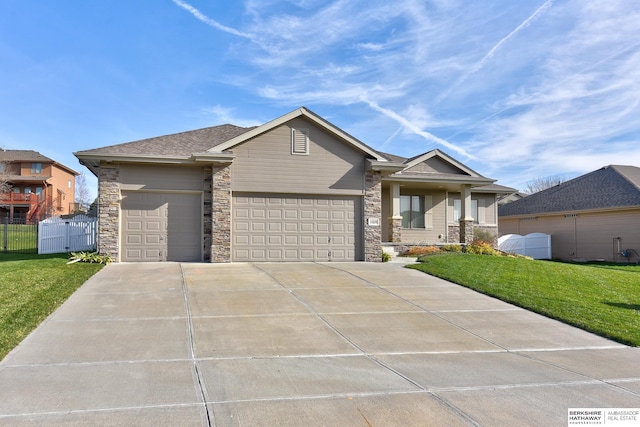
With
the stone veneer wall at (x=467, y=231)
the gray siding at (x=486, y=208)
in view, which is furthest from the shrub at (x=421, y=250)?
the gray siding at (x=486, y=208)

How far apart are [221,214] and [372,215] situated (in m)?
5.41

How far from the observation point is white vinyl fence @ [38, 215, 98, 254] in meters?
17.4

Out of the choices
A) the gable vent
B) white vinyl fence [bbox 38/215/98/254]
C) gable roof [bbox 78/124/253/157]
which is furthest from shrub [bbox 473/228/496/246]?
white vinyl fence [bbox 38/215/98/254]

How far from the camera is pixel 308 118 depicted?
51.5ft

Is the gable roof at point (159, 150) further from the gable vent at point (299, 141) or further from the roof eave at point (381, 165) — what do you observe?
the roof eave at point (381, 165)

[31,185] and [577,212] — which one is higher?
[31,185]

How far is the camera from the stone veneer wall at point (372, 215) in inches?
640

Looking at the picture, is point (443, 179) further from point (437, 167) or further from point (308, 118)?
point (308, 118)

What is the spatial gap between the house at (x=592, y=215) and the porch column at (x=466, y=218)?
8815mm

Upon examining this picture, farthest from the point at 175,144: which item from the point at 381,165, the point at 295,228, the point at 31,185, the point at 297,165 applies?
the point at 31,185

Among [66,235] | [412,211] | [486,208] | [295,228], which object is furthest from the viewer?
[486,208]

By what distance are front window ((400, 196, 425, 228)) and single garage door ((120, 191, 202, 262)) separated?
1077cm

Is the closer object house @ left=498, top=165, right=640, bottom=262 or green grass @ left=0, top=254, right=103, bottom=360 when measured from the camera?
green grass @ left=0, top=254, right=103, bottom=360

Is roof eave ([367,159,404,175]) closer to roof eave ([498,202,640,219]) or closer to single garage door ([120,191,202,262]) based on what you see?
single garage door ([120,191,202,262])
